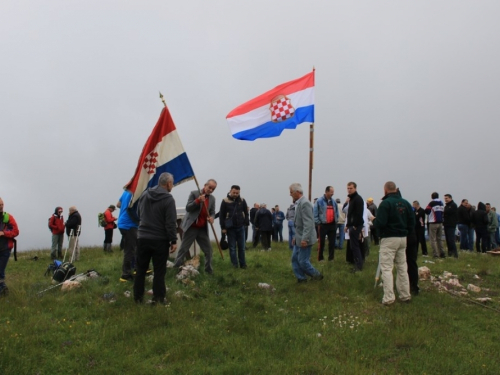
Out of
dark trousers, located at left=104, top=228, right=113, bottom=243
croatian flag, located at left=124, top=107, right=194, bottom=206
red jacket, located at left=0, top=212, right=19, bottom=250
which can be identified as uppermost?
croatian flag, located at left=124, top=107, right=194, bottom=206

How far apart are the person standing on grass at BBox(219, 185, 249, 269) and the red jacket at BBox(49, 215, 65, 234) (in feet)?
27.9

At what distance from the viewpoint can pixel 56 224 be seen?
1708 centimetres

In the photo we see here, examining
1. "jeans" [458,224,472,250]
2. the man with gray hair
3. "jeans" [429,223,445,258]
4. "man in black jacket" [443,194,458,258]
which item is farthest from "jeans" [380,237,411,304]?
"jeans" [458,224,472,250]

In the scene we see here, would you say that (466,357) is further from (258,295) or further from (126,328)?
(126,328)

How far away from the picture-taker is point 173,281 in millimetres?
9859

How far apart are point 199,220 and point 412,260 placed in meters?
4.96

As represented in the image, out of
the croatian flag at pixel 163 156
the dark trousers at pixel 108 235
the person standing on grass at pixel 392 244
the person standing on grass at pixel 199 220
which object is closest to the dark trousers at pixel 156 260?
the person standing on grass at pixel 199 220

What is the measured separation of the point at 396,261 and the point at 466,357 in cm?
286

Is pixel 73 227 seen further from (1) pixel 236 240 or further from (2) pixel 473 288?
(2) pixel 473 288

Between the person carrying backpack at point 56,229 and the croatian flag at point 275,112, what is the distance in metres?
8.38

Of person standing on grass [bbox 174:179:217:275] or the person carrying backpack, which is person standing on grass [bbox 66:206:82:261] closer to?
the person carrying backpack

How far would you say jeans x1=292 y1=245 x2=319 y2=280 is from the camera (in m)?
10.0

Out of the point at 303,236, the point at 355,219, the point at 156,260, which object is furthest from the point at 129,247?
the point at 355,219

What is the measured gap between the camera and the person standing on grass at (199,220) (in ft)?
34.3
